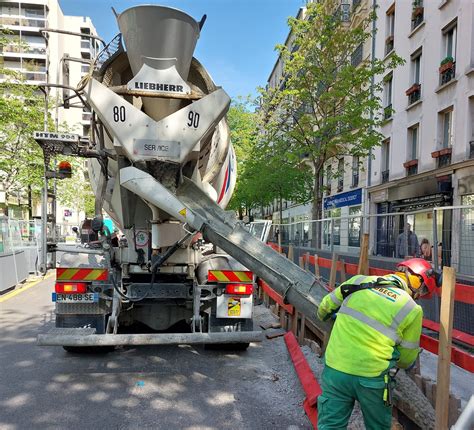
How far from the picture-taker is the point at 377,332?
2.41 m

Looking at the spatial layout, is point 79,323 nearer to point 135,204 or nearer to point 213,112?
point 135,204

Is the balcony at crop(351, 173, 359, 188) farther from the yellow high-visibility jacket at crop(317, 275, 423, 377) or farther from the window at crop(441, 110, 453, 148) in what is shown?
the yellow high-visibility jacket at crop(317, 275, 423, 377)

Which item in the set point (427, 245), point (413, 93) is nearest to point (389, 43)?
point (413, 93)

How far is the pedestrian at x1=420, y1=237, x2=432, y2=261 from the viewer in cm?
584

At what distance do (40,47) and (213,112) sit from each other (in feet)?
198

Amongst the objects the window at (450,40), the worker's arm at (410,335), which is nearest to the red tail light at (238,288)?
the worker's arm at (410,335)

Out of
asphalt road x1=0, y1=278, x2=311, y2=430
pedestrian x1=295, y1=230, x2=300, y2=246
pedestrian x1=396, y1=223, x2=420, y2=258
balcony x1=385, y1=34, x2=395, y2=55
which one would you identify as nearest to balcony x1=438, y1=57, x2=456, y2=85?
balcony x1=385, y1=34, x2=395, y2=55

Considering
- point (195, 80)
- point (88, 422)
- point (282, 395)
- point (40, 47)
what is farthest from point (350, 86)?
point (40, 47)

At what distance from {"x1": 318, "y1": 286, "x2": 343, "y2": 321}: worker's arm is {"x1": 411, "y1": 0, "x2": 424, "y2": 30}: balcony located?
18.4 m

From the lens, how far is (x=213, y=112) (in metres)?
3.82

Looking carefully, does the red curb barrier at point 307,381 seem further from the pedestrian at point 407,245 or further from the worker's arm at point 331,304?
the pedestrian at point 407,245

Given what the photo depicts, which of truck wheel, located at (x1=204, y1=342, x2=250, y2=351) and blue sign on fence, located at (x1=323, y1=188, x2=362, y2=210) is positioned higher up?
blue sign on fence, located at (x1=323, y1=188, x2=362, y2=210)

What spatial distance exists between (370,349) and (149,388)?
105 inches

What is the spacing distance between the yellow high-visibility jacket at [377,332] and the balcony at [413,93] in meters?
17.1
